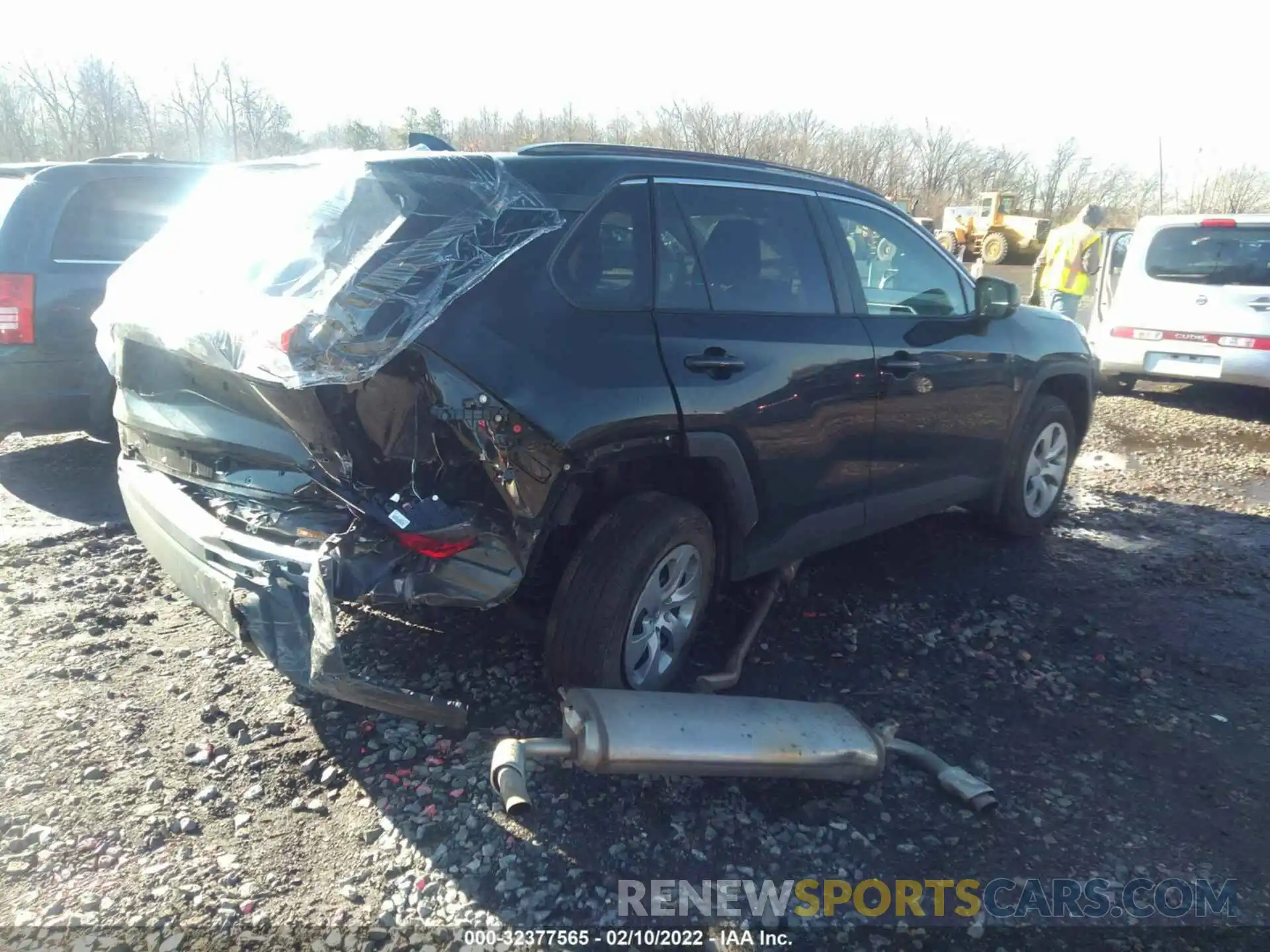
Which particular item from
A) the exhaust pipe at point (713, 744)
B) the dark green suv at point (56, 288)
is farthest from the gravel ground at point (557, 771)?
the dark green suv at point (56, 288)

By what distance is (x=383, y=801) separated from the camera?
278 cm

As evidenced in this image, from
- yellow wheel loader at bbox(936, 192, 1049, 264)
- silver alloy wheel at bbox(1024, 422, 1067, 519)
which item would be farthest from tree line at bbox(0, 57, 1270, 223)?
silver alloy wheel at bbox(1024, 422, 1067, 519)

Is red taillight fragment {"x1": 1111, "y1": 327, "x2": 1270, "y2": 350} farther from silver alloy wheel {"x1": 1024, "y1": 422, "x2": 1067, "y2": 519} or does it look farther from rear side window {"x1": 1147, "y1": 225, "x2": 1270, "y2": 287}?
silver alloy wheel {"x1": 1024, "y1": 422, "x2": 1067, "y2": 519}

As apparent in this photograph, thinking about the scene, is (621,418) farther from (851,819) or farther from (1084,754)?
(1084,754)

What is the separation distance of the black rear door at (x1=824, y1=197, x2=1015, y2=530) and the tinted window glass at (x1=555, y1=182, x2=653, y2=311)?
1.11 meters

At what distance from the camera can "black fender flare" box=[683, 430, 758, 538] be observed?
10.3 ft

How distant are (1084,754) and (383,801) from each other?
2293 mm

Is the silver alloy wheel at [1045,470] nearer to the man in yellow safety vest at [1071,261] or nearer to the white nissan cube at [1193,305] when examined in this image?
the white nissan cube at [1193,305]

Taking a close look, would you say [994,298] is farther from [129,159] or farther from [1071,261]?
[1071,261]

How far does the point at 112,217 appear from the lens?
5633mm

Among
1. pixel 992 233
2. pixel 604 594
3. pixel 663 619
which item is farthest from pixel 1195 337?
pixel 992 233

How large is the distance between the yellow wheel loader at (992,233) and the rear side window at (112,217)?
26.1 m

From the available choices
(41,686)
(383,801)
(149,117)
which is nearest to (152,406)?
(41,686)

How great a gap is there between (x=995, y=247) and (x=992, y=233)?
520mm
